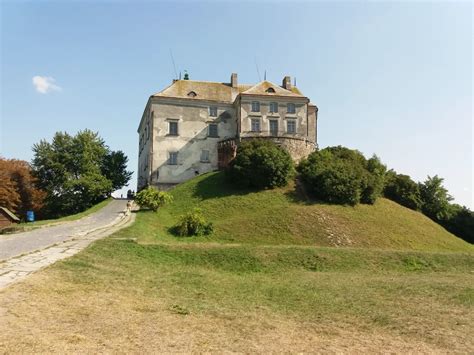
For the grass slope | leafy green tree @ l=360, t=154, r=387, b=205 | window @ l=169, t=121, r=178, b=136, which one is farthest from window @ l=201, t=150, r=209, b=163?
the grass slope

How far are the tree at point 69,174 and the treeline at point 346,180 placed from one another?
16.3m

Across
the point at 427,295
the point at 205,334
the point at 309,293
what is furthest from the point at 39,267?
the point at 427,295

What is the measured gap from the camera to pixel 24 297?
7.71 metres

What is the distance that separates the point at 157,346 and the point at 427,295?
8.17m

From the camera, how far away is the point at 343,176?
31.7 meters

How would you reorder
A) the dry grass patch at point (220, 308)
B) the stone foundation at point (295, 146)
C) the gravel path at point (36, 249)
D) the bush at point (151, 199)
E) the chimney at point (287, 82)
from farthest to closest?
1. the chimney at point (287, 82)
2. the stone foundation at point (295, 146)
3. the bush at point (151, 199)
4. the gravel path at point (36, 249)
5. the dry grass patch at point (220, 308)

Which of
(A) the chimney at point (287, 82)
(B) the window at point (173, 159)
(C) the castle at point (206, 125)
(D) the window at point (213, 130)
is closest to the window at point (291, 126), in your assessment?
(C) the castle at point (206, 125)

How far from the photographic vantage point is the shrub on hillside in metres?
31.2

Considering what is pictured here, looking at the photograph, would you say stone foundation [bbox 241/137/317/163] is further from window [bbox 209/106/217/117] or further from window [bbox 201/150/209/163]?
window [bbox 209/106/217/117]

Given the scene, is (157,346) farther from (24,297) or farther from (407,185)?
(407,185)

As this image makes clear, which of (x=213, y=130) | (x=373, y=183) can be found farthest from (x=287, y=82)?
(x=373, y=183)

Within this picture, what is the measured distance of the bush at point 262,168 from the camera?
33594 millimetres

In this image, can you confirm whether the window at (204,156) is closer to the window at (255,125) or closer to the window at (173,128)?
the window at (173,128)

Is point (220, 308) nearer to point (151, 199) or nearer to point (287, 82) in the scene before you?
point (151, 199)
